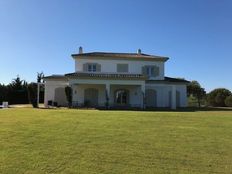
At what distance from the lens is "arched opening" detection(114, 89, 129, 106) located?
4059cm

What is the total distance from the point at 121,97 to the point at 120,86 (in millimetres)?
1461

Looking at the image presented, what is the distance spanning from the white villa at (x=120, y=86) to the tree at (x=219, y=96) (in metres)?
10.7

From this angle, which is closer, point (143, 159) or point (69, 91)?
point (143, 159)

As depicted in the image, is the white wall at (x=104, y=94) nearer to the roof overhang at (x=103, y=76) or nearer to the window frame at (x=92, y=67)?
the window frame at (x=92, y=67)

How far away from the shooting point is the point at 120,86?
131ft

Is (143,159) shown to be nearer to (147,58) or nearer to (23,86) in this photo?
(147,58)

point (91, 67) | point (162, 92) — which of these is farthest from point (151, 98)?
point (91, 67)

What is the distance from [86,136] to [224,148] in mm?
4721

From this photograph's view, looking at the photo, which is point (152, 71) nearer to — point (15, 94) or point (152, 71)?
point (152, 71)

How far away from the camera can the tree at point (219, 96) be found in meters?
51.6

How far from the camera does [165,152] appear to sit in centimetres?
1053

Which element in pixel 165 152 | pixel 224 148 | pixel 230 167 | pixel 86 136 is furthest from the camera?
pixel 86 136

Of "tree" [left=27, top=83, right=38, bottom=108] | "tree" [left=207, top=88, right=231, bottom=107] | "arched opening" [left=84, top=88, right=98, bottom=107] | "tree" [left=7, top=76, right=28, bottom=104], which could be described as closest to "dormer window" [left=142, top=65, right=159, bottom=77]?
"arched opening" [left=84, top=88, right=98, bottom=107]

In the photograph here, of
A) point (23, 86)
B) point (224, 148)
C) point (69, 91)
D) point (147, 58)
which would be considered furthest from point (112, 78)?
point (224, 148)
